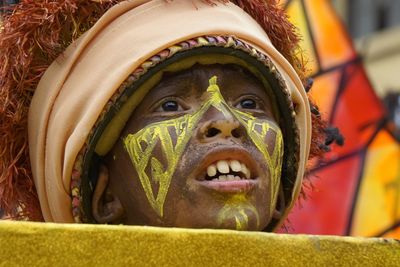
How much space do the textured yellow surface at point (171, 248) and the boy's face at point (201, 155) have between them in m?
0.33

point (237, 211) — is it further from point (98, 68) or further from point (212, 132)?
point (98, 68)

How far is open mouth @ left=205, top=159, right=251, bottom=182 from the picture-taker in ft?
5.80

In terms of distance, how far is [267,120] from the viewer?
1.92 metres

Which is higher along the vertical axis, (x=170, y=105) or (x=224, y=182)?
(x=170, y=105)

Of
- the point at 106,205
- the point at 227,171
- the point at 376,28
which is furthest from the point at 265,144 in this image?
the point at 376,28

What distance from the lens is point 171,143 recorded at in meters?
1.81

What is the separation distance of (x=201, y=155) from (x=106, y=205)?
0.28 meters

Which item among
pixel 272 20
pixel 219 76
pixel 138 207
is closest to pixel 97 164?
pixel 138 207

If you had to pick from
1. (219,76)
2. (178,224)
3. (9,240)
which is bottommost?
(178,224)

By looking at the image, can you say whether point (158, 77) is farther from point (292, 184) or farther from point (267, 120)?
point (292, 184)

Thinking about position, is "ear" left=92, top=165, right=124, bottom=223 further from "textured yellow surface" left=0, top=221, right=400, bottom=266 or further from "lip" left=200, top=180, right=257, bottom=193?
"textured yellow surface" left=0, top=221, right=400, bottom=266

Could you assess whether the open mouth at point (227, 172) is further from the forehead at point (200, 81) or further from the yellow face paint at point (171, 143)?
the forehead at point (200, 81)

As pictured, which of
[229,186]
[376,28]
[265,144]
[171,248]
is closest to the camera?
[171,248]

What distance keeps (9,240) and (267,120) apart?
2.45ft
